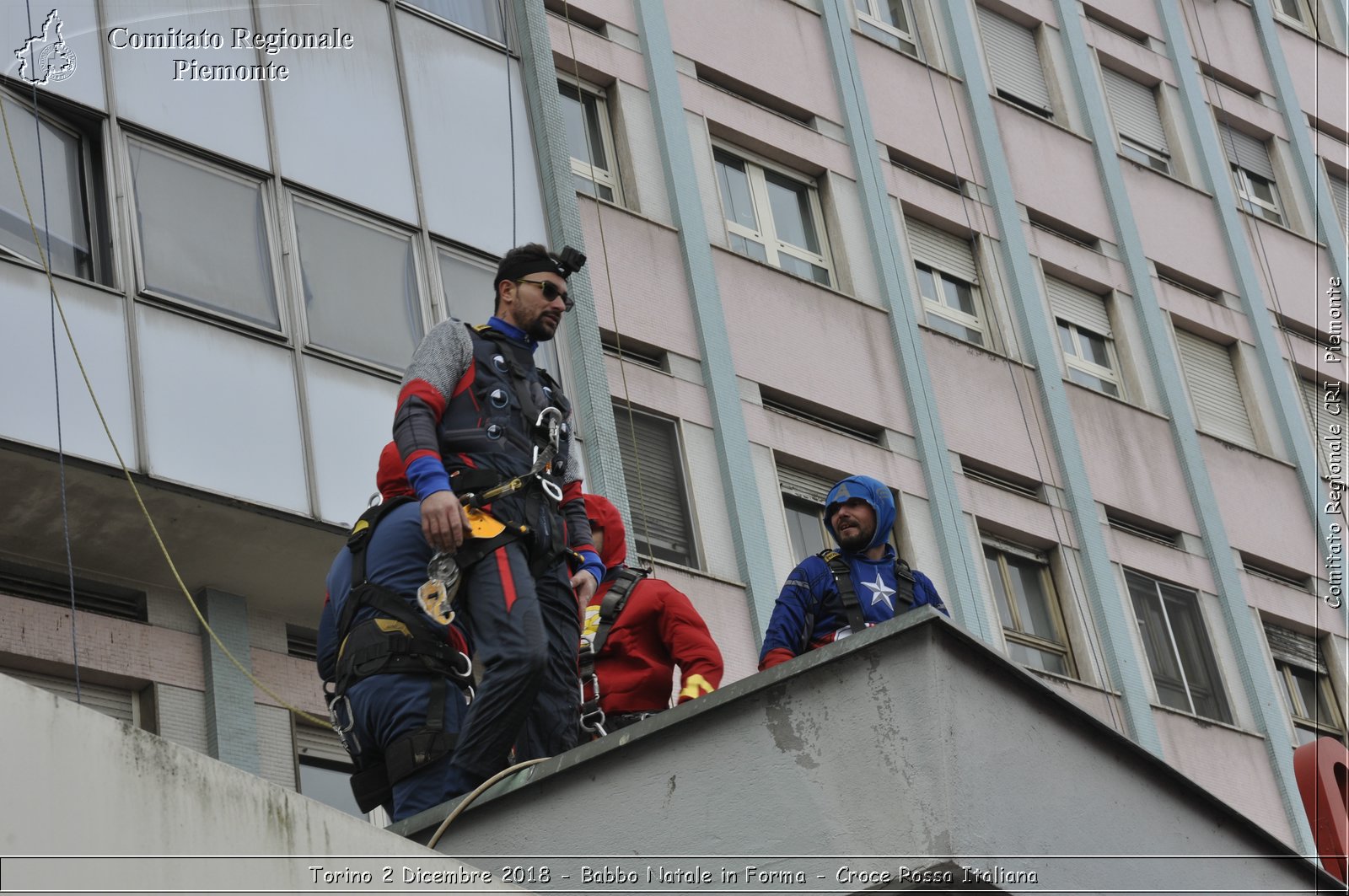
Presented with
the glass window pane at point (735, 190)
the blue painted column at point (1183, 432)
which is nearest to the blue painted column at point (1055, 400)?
the blue painted column at point (1183, 432)

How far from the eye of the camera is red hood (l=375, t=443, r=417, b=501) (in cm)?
814

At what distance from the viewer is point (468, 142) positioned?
16.4 m

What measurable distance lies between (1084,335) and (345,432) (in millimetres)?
12661

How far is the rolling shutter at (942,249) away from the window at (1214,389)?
336 cm

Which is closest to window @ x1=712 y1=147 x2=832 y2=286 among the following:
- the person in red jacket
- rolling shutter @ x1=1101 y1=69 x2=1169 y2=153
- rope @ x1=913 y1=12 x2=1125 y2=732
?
rope @ x1=913 y1=12 x2=1125 y2=732

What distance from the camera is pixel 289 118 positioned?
14820 mm

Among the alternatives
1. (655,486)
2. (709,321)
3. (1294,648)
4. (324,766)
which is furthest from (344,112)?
(1294,648)

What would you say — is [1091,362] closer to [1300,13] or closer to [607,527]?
[1300,13]

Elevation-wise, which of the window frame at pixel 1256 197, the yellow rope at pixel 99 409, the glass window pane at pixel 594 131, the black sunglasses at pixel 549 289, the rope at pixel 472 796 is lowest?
the rope at pixel 472 796

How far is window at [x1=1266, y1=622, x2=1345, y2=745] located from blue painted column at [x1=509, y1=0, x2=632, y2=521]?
9.78m

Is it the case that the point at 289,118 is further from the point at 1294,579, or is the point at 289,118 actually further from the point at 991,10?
the point at 1294,579

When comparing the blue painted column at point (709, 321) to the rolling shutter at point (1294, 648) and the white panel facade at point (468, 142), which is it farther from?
the rolling shutter at point (1294, 648)

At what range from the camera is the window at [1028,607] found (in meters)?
21.3

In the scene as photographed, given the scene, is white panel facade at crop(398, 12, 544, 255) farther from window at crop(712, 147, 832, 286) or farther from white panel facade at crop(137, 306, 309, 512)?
window at crop(712, 147, 832, 286)
